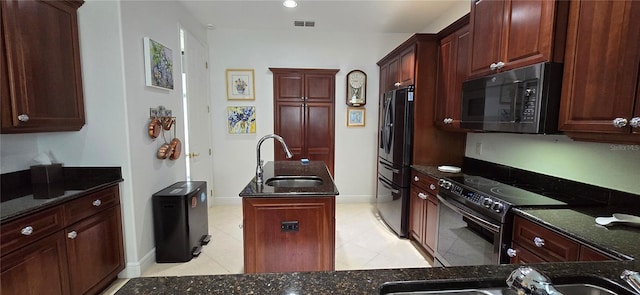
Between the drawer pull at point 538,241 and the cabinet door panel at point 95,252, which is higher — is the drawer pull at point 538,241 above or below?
above

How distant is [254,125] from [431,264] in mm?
3095

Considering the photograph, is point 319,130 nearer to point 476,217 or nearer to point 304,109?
point 304,109

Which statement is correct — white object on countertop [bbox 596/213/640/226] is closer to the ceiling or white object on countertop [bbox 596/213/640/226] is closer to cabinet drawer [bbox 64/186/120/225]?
the ceiling

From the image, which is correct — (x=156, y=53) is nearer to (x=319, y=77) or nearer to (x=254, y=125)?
(x=254, y=125)

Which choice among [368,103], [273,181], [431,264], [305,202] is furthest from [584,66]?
[368,103]

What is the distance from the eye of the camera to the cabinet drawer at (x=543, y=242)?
1320 millimetres

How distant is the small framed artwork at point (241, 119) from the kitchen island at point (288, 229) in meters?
2.55

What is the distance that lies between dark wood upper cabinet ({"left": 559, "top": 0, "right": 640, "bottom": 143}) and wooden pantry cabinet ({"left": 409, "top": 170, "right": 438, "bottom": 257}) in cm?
118

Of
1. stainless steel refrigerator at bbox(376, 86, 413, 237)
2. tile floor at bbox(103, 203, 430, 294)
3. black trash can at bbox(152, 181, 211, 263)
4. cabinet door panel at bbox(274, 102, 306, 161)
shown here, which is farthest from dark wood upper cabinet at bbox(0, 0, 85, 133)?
stainless steel refrigerator at bbox(376, 86, 413, 237)

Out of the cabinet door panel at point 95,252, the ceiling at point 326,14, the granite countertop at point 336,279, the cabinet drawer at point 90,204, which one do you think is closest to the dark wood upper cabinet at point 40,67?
the cabinet drawer at point 90,204

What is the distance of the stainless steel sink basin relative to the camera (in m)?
2.39

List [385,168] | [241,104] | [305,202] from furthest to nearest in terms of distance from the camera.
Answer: [241,104], [385,168], [305,202]

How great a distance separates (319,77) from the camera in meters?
4.32

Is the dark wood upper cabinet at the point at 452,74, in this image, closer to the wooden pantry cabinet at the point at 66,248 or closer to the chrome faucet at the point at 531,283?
→ the chrome faucet at the point at 531,283
